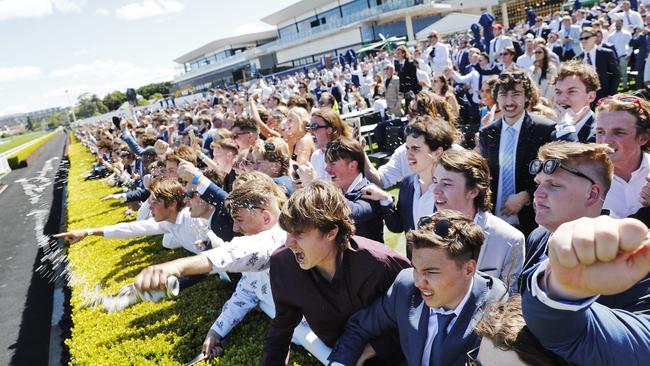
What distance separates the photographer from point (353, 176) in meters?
3.72

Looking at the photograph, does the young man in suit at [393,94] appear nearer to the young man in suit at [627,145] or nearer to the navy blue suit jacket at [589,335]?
the young man in suit at [627,145]

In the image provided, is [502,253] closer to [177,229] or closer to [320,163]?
[320,163]

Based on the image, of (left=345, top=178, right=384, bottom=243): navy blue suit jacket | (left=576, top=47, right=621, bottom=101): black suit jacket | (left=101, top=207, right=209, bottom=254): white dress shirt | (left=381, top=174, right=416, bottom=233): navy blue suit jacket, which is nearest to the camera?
(left=345, top=178, right=384, bottom=243): navy blue suit jacket

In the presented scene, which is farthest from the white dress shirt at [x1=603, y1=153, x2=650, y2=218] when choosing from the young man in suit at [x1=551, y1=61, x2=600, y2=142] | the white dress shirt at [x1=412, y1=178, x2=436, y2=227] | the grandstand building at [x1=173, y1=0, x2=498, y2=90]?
the grandstand building at [x1=173, y1=0, x2=498, y2=90]

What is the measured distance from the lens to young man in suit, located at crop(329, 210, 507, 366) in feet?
6.62

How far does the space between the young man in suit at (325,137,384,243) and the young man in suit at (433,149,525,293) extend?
2.46 ft

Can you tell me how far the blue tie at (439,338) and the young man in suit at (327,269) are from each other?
476mm

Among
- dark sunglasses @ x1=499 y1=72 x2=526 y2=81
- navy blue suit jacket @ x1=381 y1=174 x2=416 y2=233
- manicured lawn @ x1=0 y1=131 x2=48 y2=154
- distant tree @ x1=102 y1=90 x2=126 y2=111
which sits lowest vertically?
navy blue suit jacket @ x1=381 y1=174 x2=416 y2=233

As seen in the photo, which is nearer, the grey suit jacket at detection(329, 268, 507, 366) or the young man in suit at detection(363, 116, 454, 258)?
the grey suit jacket at detection(329, 268, 507, 366)

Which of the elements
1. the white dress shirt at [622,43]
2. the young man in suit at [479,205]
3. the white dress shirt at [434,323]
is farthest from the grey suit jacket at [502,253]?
the white dress shirt at [622,43]

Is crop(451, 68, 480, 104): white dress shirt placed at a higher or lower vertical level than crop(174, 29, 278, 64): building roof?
lower

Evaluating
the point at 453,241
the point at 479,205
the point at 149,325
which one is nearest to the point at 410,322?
the point at 453,241

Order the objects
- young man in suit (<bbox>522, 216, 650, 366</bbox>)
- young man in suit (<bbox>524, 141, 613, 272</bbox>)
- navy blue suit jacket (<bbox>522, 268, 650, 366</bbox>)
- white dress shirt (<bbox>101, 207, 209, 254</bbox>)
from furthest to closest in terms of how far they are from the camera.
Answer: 1. white dress shirt (<bbox>101, 207, 209, 254</bbox>)
2. young man in suit (<bbox>524, 141, 613, 272</bbox>)
3. navy blue suit jacket (<bbox>522, 268, 650, 366</bbox>)
4. young man in suit (<bbox>522, 216, 650, 366</bbox>)

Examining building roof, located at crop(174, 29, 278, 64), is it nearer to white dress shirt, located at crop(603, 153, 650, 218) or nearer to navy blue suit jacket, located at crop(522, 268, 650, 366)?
white dress shirt, located at crop(603, 153, 650, 218)
